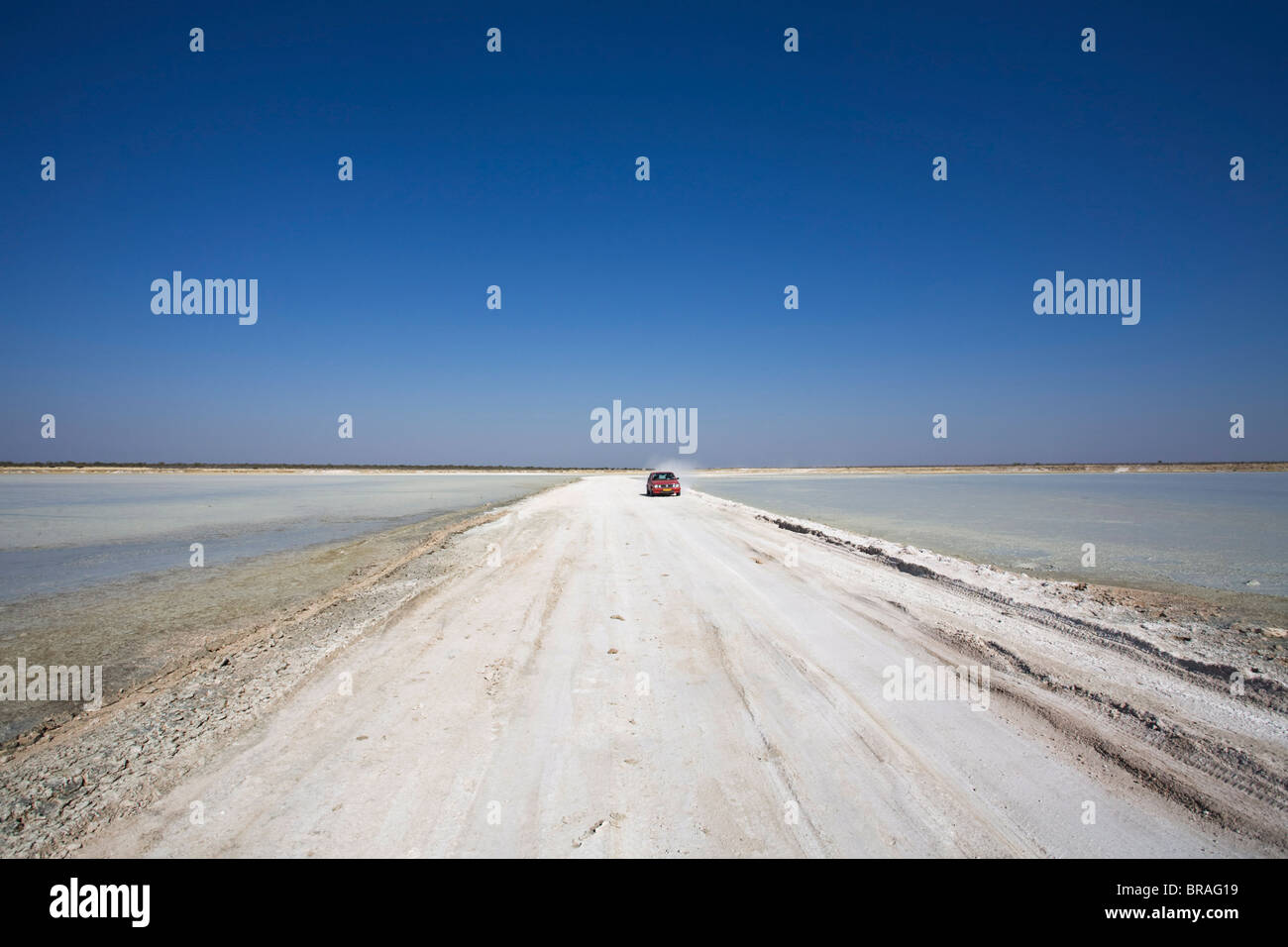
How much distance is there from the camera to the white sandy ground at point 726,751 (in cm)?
286

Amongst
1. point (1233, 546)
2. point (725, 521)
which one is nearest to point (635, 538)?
point (725, 521)

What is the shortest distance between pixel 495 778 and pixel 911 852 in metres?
2.42

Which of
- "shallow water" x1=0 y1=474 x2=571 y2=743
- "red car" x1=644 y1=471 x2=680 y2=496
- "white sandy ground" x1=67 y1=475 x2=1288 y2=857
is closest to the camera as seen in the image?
"white sandy ground" x1=67 y1=475 x2=1288 y2=857

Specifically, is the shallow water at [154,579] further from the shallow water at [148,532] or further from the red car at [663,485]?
the red car at [663,485]

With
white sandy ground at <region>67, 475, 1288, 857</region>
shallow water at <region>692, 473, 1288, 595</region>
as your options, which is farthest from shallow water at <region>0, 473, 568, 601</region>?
shallow water at <region>692, 473, 1288, 595</region>

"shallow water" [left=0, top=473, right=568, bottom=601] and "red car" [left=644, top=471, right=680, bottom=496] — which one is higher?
"red car" [left=644, top=471, right=680, bottom=496]

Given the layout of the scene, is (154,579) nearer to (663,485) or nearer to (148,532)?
(148,532)

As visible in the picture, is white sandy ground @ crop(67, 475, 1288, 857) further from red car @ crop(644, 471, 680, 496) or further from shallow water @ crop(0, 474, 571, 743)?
red car @ crop(644, 471, 680, 496)

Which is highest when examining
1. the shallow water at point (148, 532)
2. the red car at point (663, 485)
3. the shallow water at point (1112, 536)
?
the red car at point (663, 485)

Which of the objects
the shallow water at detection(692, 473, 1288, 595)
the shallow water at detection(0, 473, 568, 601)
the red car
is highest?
the red car

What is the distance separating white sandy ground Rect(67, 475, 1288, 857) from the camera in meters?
2.86

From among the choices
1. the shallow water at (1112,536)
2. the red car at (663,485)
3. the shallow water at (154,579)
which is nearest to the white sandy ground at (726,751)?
the shallow water at (154,579)
